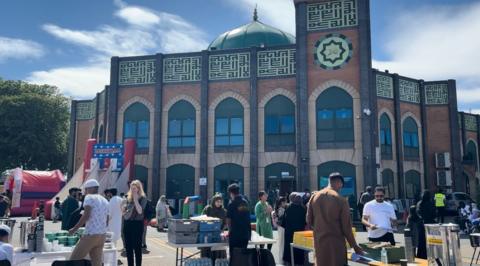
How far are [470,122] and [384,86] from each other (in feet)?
37.3

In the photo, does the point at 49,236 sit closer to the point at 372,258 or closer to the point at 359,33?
the point at 372,258

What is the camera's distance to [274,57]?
2672 centimetres

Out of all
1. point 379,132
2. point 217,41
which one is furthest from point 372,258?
point 217,41

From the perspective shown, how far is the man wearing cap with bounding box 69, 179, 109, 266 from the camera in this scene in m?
6.75

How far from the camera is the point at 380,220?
8367mm

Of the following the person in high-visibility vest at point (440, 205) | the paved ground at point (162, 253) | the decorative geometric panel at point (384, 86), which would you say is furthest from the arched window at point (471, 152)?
the paved ground at point (162, 253)

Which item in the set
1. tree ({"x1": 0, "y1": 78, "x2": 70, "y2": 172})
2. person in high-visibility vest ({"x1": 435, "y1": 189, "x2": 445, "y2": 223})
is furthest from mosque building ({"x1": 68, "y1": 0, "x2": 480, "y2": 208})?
tree ({"x1": 0, "y1": 78, "x2": 70, "y2": 172})

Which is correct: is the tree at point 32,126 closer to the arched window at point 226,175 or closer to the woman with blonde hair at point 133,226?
the arched window at point 226,175

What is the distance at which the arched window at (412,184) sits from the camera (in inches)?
1100

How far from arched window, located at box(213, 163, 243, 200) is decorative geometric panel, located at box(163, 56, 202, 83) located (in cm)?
590

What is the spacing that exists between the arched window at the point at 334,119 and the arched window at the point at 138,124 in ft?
36.1

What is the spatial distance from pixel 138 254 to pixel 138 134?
21.0 meters

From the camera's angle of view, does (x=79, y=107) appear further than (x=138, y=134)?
Yes

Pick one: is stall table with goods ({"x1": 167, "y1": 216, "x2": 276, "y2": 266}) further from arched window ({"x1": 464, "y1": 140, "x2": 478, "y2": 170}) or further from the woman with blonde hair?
arched window ({"x1": 464, "y1": 140, "x2": 478, "y2": 170})
